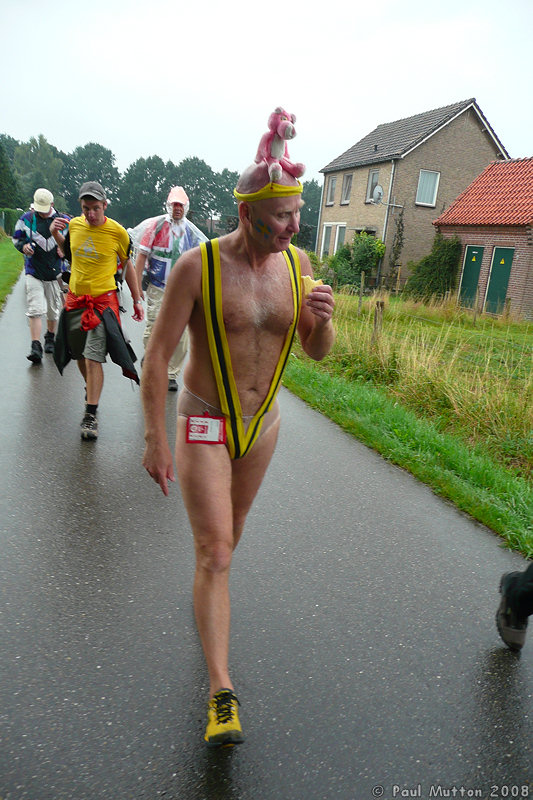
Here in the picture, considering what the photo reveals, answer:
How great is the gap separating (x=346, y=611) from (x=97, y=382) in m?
3.46

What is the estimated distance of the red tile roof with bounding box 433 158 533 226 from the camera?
24502 millimetres

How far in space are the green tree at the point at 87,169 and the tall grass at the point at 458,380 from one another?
4516 inches

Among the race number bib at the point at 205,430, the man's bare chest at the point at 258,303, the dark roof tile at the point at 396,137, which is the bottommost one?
the race number bib at the point at 205,430

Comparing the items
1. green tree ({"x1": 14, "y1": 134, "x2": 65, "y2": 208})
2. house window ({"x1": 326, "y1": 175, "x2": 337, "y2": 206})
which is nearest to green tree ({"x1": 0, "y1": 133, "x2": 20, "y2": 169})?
green tree ({"x1": 14, "y1": 134, "x2": 65, "y2": 208})

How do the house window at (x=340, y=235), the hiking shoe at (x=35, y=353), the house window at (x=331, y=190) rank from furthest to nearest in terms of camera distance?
the house window at (x=331, y=190) → the house window at (x=340, y=235) → the hiking shoe at (x=35, y=353)

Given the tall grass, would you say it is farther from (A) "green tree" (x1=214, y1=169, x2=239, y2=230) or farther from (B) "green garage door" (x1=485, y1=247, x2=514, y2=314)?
(A) "green tree" (x1=214, y1=169, x2=239, y2=230)

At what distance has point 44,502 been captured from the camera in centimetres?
444

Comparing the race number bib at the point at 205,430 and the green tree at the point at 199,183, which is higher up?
the green tree at the point at 199,183

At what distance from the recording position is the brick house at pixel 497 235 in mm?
23500

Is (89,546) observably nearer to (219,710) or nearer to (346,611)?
(346,611)

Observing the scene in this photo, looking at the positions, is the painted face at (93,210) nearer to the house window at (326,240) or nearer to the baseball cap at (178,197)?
the baseball cap at (178,197)

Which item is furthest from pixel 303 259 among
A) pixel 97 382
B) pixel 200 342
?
pixel 97 382

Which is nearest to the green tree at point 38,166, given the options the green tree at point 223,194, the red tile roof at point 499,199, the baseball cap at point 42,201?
the green tree at point 223,194

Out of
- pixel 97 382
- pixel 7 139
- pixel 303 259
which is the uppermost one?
pixel 7 139
